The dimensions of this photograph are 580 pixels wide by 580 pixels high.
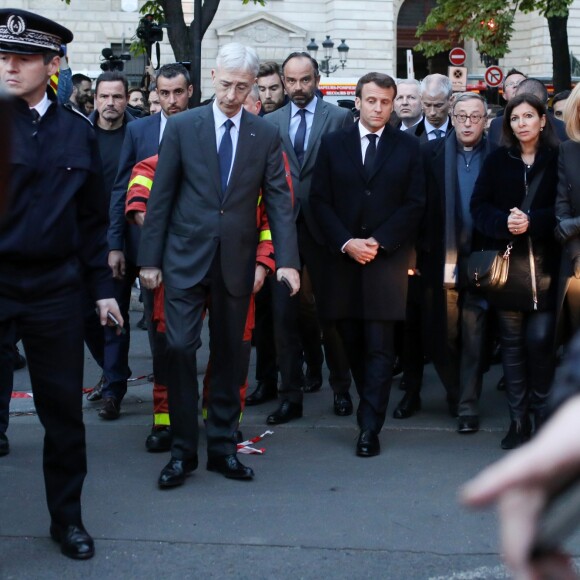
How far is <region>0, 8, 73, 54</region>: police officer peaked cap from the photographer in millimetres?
4602

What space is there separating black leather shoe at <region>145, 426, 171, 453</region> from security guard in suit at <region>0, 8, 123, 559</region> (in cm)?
156

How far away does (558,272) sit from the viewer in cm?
648

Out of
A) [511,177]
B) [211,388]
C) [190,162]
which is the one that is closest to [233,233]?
[190,162]

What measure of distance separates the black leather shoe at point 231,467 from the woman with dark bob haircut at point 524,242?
1.57 metres

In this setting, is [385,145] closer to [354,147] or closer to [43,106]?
[354,147]

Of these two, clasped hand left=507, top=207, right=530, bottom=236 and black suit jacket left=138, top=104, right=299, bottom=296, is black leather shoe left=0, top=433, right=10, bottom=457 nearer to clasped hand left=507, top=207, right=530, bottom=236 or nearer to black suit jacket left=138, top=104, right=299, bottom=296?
black suit jacket left=138, top=104, right=299, bottom=296

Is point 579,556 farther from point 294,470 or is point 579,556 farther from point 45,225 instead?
point 45,225

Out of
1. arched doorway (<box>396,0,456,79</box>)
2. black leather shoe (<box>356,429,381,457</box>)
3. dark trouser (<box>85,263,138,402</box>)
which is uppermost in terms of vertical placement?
arched doorway (<box>396,0,456,79</box>)

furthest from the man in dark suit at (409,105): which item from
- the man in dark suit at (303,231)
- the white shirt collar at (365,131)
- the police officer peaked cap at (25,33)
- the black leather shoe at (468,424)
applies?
the police officer peaked cap at (25,33)

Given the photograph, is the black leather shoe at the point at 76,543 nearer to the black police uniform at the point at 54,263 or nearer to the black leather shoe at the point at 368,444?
the black police uniform at the point at 54,263

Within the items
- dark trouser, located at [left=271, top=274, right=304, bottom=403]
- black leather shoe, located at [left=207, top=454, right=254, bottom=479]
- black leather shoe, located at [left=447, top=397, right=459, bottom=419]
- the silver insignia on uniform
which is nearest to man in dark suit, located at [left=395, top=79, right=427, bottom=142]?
dark trouser, located at [left=271, top=274, right=304, bottom=403]

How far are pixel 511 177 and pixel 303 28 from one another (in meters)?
39.0

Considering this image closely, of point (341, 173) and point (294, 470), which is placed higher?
point (341, 173)

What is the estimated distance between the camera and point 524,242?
6465 millimetres
